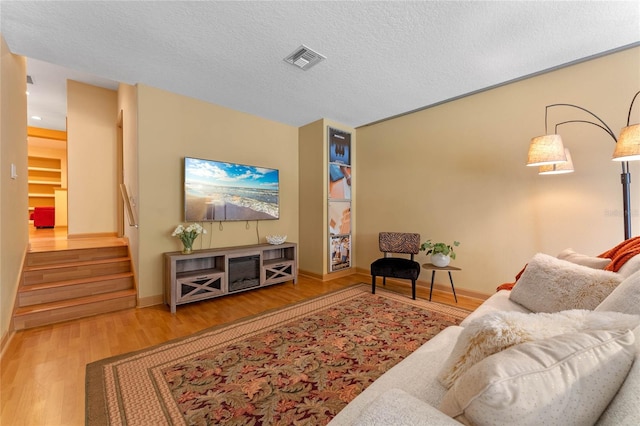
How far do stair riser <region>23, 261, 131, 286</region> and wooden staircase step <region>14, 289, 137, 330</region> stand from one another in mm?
360

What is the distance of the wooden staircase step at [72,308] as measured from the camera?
2490 mm

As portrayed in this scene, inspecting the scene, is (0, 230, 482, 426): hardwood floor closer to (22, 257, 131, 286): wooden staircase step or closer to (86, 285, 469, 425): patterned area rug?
(86, 285, 469, 425): patterned area rug

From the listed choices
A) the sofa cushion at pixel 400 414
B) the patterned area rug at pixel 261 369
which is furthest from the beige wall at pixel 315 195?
the sofa cushion at pixel 400 414

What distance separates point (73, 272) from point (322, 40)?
3.76m

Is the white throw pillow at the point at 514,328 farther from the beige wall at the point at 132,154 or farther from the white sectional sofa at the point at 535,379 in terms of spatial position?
the beige wall at the point at 132,154

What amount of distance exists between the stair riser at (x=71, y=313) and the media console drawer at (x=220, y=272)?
441mm

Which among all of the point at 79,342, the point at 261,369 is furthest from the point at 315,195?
the point at 79,342

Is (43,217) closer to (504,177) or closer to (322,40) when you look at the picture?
(322,40)

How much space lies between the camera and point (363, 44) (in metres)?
2.26

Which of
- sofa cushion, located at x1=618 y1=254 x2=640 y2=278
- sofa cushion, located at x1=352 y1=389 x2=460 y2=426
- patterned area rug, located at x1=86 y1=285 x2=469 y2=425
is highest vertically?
sofa cushion, located at x1=618 y1=254 x2=640 y2=278

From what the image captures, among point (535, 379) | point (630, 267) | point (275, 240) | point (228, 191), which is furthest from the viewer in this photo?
point (275, 240)

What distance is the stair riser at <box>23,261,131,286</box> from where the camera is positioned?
285cm

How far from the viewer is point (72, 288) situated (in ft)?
9.40

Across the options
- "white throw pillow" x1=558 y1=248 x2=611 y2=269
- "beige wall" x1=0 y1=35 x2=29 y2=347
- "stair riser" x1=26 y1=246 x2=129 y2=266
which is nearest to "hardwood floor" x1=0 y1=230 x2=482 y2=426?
"beige wall" x1=0 y1=35 x2=29 y2=347
